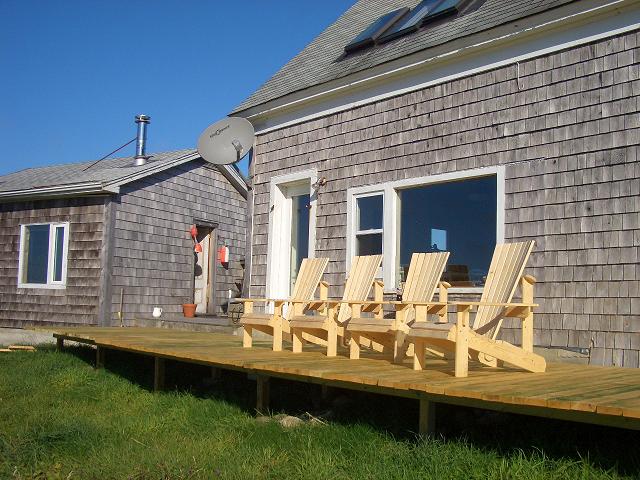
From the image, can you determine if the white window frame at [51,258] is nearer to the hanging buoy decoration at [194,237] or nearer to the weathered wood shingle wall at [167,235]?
the weathered wood shingle wall at [167,235]

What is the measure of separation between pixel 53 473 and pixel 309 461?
1532mm

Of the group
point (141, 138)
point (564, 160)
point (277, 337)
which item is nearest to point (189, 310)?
point (141, 138)

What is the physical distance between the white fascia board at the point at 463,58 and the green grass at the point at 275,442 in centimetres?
348

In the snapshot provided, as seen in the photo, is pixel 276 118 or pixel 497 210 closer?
pixel 497 210

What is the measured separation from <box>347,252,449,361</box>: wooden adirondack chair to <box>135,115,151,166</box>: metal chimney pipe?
10.1 metres

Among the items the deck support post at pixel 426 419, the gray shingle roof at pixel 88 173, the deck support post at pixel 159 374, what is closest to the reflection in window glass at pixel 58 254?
the gray shingle roof at pixel 88 173

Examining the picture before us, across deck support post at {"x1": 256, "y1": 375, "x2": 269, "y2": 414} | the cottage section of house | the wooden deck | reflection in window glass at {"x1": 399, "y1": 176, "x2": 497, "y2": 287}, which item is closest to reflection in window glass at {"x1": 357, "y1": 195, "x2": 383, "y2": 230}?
reflection in window glass at {"x1": 399, "y1": 176, "x2": 497, "y2": 287}

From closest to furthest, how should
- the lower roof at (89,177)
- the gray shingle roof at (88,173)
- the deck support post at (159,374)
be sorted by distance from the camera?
1. the deck support post at (159,374)
2. the lower roof at (89,177)
3. the gray shingle roof at (88,173)

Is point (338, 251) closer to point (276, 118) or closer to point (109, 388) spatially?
point (276, 118)

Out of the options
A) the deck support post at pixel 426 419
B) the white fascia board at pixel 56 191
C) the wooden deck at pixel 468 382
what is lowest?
the deck support post at pixel 426 419

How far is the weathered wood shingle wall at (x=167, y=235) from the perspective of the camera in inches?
520

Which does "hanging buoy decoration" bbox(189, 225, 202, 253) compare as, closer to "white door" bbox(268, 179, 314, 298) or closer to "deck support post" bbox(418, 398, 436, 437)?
"white door" bbox(268, 179, 314, 298)

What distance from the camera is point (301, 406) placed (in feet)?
19.7

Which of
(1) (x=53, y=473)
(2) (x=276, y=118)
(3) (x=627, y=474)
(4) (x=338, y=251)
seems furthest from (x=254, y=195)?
(3) (x=627, y=474)
